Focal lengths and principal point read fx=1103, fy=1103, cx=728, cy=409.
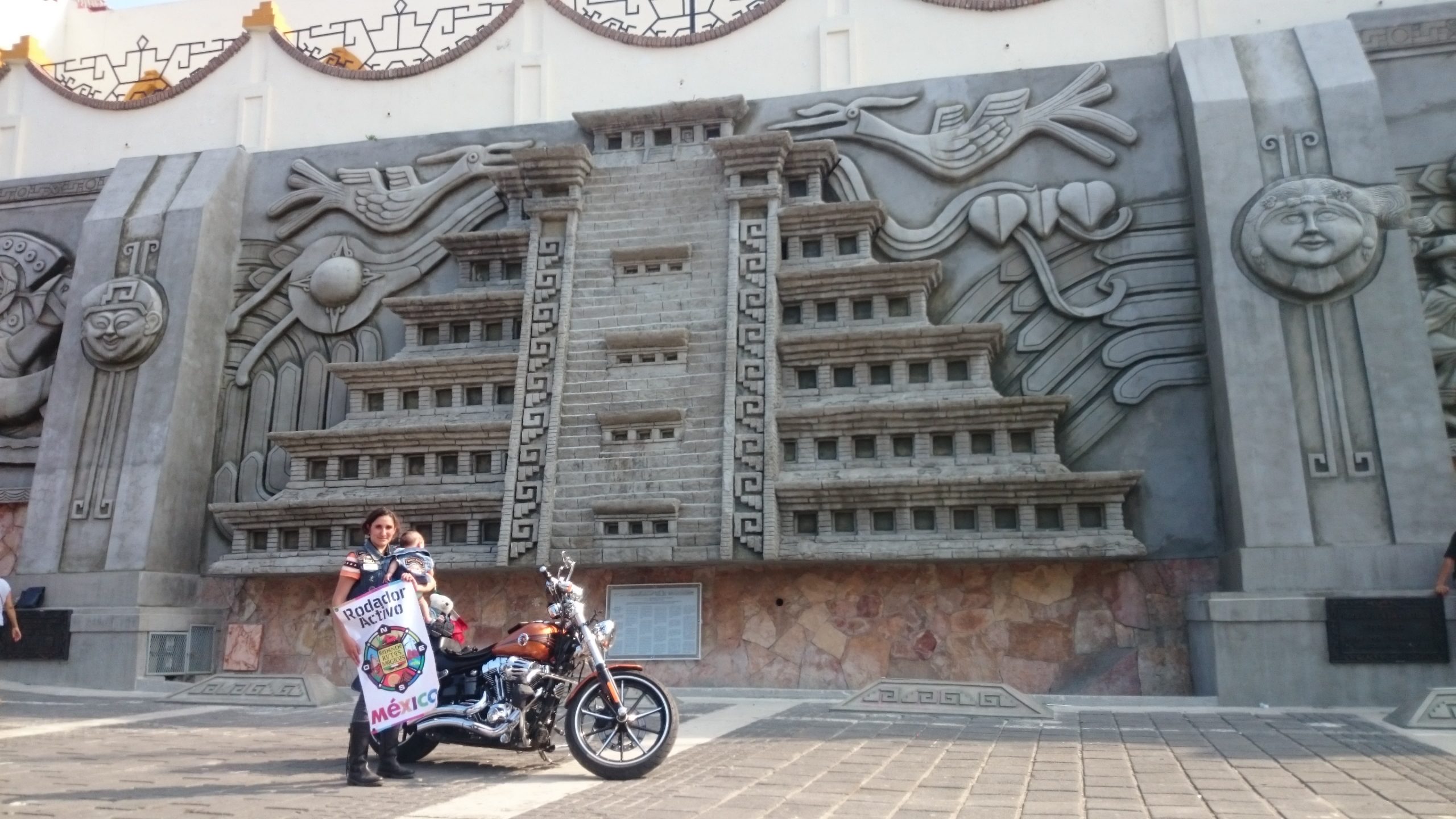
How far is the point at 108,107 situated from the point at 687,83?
24.1ft

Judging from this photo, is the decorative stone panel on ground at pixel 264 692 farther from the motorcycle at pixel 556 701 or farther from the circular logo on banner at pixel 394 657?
the circular logo on banner at pixel 394 657

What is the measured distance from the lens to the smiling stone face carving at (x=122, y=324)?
38.2 feet

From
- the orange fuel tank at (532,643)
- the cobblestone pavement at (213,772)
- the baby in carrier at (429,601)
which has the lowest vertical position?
the cobblestone pavement at (213,772)

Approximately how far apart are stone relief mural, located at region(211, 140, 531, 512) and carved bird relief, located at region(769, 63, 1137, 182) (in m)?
3.77

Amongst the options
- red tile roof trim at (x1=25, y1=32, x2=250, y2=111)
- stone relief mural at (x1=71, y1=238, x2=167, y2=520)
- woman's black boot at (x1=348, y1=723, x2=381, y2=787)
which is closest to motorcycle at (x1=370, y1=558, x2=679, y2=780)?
woman's black boot at (x1=348, y1=723, x2=381, y2=787)

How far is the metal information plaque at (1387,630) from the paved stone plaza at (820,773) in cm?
98

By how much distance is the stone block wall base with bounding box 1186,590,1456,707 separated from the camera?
8305 millimetres

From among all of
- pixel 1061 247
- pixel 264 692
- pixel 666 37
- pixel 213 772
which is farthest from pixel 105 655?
pixel 1061 247

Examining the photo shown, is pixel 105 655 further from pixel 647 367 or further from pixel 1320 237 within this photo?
pixel 1320 237

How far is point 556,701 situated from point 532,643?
1.03 feet

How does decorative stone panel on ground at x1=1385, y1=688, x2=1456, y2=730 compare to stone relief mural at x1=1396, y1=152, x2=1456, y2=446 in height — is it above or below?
below

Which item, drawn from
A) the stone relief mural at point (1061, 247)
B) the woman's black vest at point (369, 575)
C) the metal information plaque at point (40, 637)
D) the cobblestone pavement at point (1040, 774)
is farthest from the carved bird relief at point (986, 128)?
the metal information plaque at point (40, 637)

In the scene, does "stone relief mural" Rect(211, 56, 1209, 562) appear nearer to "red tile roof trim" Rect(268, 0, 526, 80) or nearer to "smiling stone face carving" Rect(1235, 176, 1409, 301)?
"smiling stone face carving" Rect(1235, 176, 1409, 301)

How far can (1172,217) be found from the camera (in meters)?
10.5
